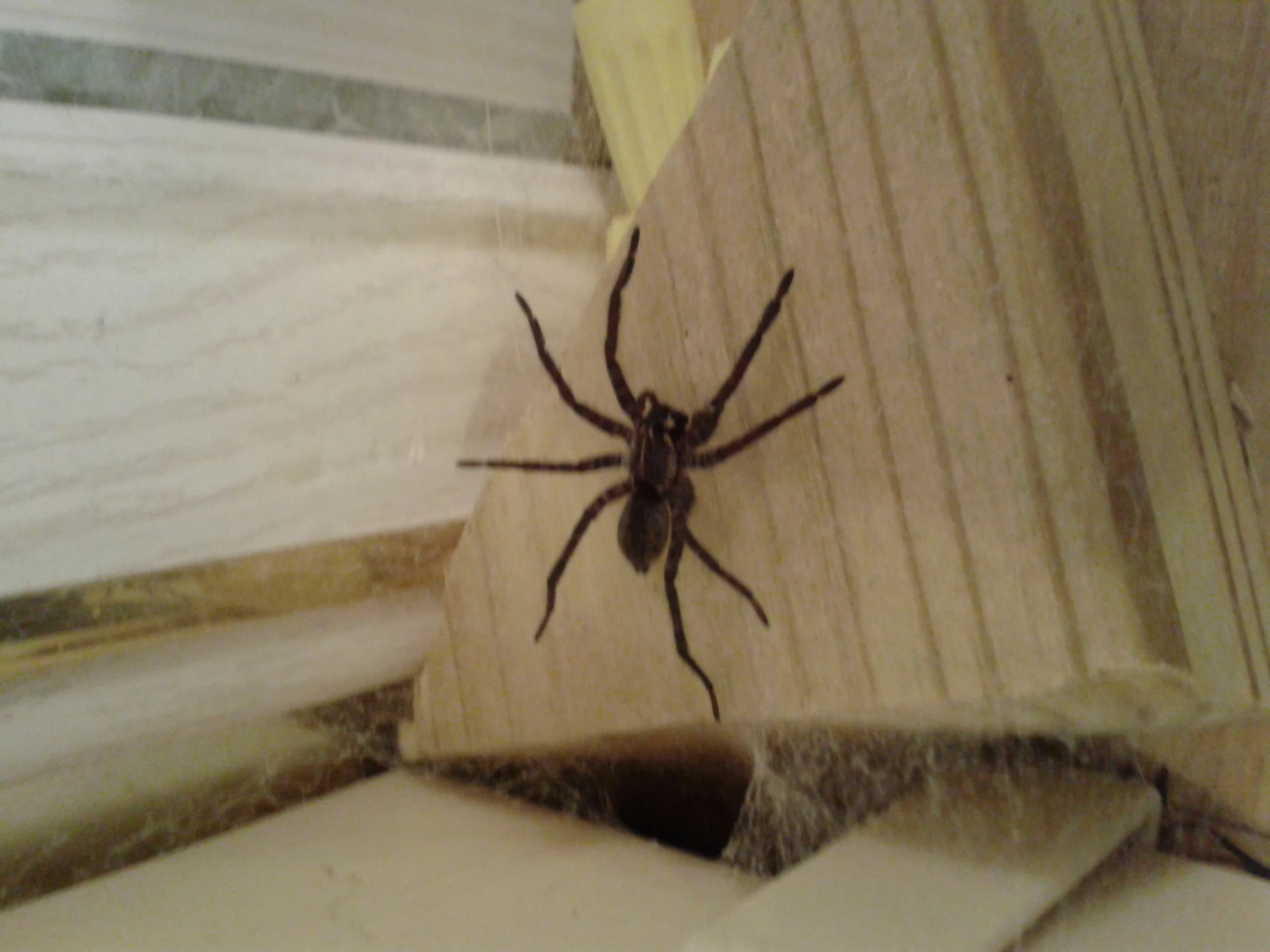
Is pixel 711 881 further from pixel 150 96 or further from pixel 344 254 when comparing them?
pixel 150 96

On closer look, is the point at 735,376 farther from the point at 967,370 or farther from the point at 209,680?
the point at 209,680

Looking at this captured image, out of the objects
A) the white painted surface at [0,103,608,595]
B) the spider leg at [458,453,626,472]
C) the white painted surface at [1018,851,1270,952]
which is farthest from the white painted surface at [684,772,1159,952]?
the white painted surface at [0,103,608,595]

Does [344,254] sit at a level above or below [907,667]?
above

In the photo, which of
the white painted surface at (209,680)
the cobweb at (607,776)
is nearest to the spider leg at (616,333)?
the cobweb at (607,776)

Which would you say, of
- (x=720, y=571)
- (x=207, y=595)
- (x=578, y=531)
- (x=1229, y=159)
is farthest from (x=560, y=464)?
(x=1229, y=159)

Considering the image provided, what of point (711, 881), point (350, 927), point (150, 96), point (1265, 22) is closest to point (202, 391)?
point (150, 96)

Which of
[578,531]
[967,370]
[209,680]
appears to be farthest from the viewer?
[209,680]
